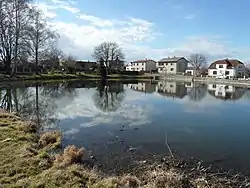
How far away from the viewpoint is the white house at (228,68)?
87.7 metres

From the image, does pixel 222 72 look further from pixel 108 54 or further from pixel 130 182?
pixel 130 182

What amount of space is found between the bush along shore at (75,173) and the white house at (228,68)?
84.3 metres

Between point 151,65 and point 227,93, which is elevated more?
point 151,65

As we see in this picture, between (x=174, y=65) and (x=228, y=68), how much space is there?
964 inches

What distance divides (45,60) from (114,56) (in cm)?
2617

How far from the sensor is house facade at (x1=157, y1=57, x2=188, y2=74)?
356 ft

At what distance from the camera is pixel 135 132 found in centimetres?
1299

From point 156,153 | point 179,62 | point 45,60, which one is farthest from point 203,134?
point 179,62

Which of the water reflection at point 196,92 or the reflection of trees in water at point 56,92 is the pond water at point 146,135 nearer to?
the reflection of trees in water at point 56,92

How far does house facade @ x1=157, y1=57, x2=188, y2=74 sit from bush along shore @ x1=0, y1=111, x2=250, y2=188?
3963 inches

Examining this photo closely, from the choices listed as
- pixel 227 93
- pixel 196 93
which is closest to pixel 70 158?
pixel 196 93

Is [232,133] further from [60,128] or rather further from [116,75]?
[116,75]

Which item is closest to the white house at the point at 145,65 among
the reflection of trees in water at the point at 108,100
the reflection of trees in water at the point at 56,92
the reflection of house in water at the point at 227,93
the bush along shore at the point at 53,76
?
the bush along shore at the point at 53,76

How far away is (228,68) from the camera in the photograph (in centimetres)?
8944
